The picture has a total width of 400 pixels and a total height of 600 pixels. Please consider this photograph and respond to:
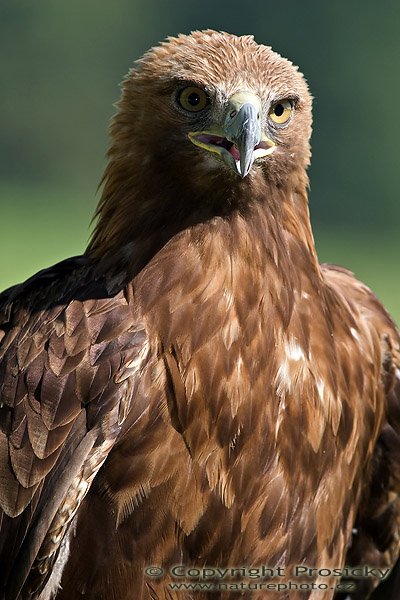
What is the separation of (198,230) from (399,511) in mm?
1556

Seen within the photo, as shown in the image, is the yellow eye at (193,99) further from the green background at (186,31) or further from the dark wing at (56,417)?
the green background at (186,31)

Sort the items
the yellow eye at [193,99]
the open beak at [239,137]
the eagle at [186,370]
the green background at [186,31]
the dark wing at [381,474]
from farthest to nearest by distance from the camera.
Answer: the green background at [186,31] < the dark wing at [381,474] < the yellow eye at [193,99] < the eagle at [186,370] < the open beak at [239,137]

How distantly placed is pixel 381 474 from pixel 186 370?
121 cm

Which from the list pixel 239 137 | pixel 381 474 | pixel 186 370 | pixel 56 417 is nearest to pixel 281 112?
pixel 239 137

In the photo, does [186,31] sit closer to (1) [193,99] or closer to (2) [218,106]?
(1) [193,99]

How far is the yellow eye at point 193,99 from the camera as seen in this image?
5.27 metres

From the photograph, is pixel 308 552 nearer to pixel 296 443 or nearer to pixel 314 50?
pixel 296 443

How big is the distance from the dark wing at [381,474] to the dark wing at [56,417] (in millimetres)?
1128

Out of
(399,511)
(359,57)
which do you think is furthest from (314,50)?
(399,511)

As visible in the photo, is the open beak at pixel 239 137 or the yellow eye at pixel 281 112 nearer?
the open beak at pixel 239 137

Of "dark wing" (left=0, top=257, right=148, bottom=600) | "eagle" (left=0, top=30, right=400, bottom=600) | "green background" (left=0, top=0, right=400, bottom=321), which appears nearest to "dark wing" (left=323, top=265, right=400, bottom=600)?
"eagle" (left=0, top=30, right=400, bottom=600)

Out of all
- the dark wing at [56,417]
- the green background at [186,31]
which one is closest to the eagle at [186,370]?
the dark wing at [56,417]

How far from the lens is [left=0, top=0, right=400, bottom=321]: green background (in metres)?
19.5

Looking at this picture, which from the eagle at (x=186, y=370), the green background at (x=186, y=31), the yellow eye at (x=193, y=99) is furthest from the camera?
the green background at (x=186, y=31)
